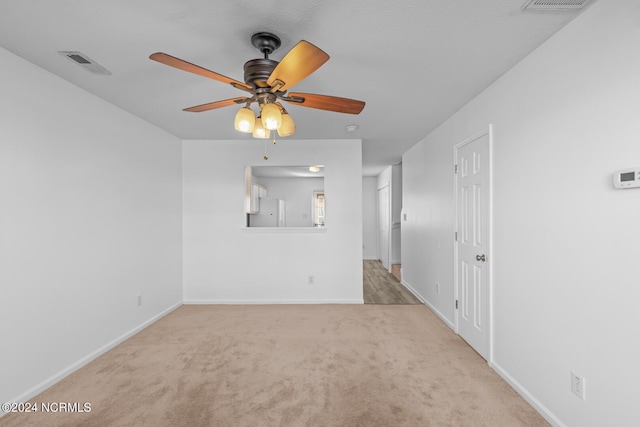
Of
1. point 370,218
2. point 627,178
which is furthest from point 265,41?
point 370,218

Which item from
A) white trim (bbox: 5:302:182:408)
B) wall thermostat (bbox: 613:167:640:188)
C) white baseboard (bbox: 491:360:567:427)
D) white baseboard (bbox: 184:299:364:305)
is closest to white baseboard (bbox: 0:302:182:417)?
white trim (bbox: 5:302:182:408)

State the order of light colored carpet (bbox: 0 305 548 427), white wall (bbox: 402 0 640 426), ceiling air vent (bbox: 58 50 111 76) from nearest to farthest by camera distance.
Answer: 1. white wall (bbox: 402 0 640 426)
2. light colored carpet (bbox: 0 305 548 427)
3. ceiling air vent (bbox: 58 50 111 76)

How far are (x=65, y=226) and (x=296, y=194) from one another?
9.68ft

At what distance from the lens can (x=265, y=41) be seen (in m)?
1.72

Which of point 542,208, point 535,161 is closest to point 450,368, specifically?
point 542,208

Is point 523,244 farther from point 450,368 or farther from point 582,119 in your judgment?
point 450,368

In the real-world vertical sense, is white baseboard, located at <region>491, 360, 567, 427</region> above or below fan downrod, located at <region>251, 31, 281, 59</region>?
below

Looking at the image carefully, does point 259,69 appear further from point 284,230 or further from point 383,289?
point 383,289

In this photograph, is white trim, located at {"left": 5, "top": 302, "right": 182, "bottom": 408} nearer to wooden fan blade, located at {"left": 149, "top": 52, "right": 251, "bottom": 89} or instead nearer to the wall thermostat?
wooden fan blade, located at {"left": 149, "top": 52, "right": 251, "bottom": 89}

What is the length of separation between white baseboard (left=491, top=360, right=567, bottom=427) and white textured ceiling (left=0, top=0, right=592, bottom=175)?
2318 millimetres

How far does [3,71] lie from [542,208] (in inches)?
145

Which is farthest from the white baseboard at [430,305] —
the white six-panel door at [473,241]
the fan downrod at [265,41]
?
the fan downrod at [265,41]

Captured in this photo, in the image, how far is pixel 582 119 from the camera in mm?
1591

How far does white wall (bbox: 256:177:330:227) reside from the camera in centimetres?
470
